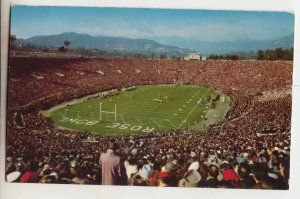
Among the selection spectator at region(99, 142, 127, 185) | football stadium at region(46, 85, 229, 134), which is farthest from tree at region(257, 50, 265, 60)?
spectator at region(99, 142, 127, 185)

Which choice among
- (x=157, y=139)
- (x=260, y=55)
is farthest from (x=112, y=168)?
(x=260, y=55)

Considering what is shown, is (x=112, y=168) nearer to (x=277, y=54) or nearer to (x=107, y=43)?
(x=107, y=43)

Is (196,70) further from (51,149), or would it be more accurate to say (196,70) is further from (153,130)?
(51,149)

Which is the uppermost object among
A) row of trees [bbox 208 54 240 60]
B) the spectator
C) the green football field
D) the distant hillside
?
the distant hillside

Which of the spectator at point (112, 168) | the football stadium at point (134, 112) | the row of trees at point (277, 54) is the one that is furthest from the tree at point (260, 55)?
the spectator at point (112, 168)

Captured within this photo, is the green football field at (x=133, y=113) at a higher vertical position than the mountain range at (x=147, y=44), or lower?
lower

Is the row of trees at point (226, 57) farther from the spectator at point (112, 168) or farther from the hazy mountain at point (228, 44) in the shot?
the spectator at point (112, 168)

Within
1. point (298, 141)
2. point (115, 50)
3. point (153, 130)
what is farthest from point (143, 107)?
point (298, 141)

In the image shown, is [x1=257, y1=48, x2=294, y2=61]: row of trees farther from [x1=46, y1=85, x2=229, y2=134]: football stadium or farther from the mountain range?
[x1=46, y1=85, x2=229, y2=134]: football stadium
